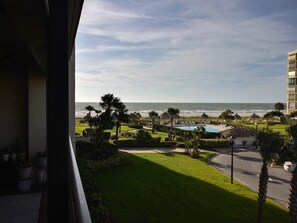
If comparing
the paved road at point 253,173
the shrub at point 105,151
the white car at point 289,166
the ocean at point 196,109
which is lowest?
the paved road at point 253,173

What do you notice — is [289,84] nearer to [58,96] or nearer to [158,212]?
[158,212]

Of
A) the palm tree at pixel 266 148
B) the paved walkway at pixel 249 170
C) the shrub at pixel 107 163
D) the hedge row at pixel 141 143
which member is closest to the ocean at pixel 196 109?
the hedge row at pixel 141 143

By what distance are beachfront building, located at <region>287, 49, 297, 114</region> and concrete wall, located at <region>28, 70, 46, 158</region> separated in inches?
1828

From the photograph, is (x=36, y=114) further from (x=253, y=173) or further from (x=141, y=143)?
(x=141, y=143)

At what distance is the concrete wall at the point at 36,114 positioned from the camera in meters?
8.42

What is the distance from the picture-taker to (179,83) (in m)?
110

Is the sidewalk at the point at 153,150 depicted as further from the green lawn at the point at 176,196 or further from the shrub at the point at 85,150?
the shrub at the point at 85,150

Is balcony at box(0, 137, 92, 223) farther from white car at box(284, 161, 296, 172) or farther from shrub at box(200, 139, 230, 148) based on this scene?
shrub at box(200, 139, 230, 148)

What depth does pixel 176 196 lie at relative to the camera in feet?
42.4

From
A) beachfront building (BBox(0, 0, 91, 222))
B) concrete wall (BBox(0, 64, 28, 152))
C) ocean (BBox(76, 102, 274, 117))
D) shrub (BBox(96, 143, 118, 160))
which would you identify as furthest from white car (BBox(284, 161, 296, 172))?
ocean (BBox(76, 102, 274, 117))

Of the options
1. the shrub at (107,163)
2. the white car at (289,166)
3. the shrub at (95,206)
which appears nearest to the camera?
the shrub at (95,206)

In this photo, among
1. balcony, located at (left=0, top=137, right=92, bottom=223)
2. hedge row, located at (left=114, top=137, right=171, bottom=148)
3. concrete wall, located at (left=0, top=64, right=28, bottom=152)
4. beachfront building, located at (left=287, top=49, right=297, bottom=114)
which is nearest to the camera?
balcony, located at (left=0, top=137, right=92, bottom=223)

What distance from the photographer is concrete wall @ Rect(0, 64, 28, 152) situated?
324 inches

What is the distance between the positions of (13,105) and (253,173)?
14449mm
